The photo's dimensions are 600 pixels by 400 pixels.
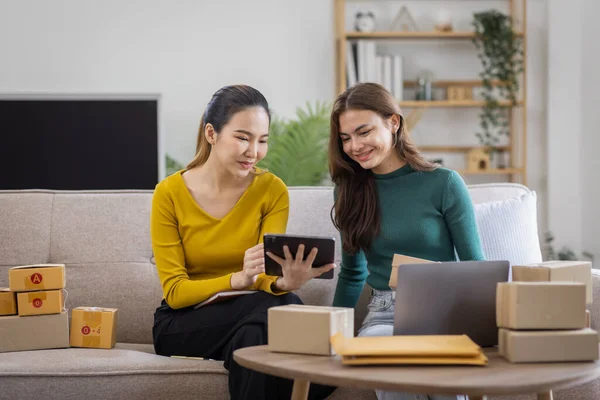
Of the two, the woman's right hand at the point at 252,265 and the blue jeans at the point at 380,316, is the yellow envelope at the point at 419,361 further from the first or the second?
the woman's right hand at the point at 252,265

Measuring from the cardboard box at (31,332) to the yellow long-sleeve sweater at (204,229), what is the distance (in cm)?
32

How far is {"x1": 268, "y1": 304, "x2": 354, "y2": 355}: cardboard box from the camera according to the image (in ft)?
4.60

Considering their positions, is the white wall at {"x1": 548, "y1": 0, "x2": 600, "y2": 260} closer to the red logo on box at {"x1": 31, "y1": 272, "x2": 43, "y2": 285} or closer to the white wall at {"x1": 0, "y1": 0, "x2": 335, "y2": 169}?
the white wall at {"x1": 0, "y1": 0, "x2": 335, "y2": 169}

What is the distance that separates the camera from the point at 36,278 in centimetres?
210

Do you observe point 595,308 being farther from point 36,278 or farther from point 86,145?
point 86,145

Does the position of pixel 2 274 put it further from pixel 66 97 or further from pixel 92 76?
pixel 92 76

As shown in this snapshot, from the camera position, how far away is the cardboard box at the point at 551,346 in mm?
1353

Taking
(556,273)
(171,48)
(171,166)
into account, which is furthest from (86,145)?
(556,273)

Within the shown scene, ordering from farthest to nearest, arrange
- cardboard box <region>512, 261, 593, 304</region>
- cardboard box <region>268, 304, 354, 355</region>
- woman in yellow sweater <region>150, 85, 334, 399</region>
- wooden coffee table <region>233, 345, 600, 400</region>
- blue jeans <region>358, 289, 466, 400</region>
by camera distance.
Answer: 1. woman in yellow sweater <region>150, 85, 334, 399</region>
2. blue jeans <region>358, 289, 466, 400</region>
3. cardboard box <region>512, 261, 593, 304</region>
4. cardboard box <region>268, 304, 354, 355</region>
5. wooden coffee table <region>233, 345, 600, 400</region>

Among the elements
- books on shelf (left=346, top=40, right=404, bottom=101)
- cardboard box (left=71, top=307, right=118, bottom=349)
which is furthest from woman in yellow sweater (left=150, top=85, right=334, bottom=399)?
books on shelf (left=346, top=40, right=404, bottom=101)

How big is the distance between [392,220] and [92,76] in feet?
9.95

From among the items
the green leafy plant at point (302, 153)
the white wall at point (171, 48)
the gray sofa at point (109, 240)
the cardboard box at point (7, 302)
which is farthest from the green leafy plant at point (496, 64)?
the cardboard box at point (7, 302)

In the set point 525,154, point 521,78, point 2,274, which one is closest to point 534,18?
point 521,78

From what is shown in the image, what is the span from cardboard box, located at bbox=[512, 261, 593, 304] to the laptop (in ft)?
0.29
